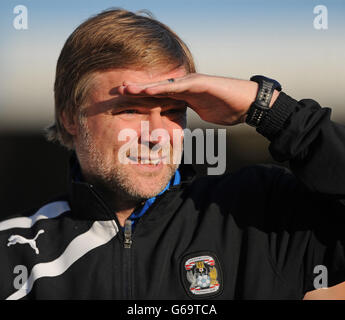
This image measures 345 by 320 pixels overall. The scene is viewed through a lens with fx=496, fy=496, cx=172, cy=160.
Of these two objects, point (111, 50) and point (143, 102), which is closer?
point (143, 102)

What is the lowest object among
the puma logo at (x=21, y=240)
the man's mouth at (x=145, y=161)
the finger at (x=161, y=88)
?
the puma logo at (x=21, y=240)

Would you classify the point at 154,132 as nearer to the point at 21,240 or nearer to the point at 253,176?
the point at 253,176

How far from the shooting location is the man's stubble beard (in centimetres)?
211

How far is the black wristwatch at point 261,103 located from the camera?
1.89 m

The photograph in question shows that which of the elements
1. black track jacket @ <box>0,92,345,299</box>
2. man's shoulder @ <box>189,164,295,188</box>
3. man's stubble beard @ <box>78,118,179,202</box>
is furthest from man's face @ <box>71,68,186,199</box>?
man's shoulder @ <box>189,164,295,188</box>

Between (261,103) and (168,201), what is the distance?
1.92ft

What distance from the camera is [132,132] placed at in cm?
208

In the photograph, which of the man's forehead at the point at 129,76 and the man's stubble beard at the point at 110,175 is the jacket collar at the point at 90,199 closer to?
the man's stubble beard at the point at 110,175

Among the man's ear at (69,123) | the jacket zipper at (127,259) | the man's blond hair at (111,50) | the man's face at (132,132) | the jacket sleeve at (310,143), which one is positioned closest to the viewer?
the jacket sleeve at (310,143)

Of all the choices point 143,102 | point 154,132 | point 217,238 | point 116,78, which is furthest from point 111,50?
point 217,238

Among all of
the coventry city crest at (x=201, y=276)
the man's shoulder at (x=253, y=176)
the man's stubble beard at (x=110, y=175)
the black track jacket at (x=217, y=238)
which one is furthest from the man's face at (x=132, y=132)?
the coventry city crest at (x=201, y=276)

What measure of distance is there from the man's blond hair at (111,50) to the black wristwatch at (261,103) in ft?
1.56
